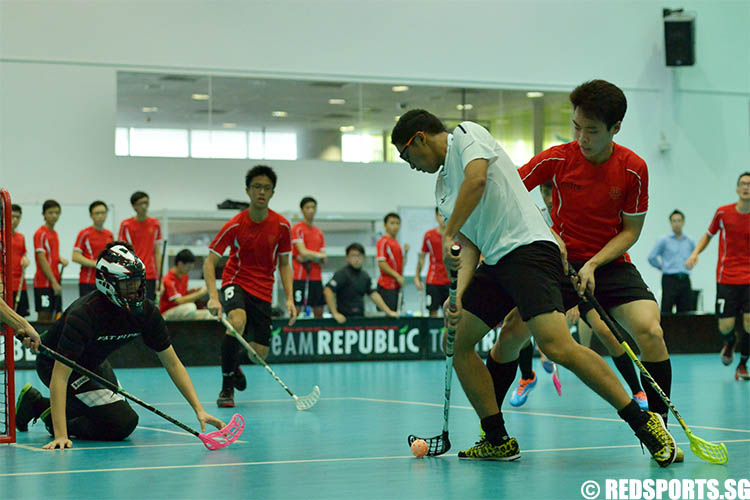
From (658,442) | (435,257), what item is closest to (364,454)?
(658,442)

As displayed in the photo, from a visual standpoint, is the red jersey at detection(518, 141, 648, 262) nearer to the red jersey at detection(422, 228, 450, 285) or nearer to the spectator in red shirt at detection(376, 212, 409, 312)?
the red jersey at detection(422, 228, 450, 285)

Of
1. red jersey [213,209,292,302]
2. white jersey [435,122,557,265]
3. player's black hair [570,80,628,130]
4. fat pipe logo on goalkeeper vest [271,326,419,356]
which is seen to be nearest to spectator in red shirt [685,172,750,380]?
fat pipe logo on goalkeeper vest [271,326,419,356]

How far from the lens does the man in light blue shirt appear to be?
46.8 feet

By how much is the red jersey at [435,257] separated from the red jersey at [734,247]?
4039 millimetres

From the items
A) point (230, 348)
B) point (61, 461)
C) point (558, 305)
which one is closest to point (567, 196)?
point (558, 305)

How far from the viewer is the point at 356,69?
16250mm

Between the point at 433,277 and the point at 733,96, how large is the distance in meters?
8.92

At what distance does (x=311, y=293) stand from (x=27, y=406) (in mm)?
8049

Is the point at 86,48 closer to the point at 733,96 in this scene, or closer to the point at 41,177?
the point at 41,177

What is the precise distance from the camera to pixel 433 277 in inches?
517

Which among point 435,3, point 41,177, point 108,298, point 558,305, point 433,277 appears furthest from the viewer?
point 435,3

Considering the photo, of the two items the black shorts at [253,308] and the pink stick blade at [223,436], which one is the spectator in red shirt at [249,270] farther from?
the pink stick blade at [223,436]

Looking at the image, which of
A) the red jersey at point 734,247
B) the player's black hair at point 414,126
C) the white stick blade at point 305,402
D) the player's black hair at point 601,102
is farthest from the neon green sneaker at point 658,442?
the red jersey at point 734,247

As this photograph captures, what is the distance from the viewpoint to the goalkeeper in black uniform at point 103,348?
16.4 feet
